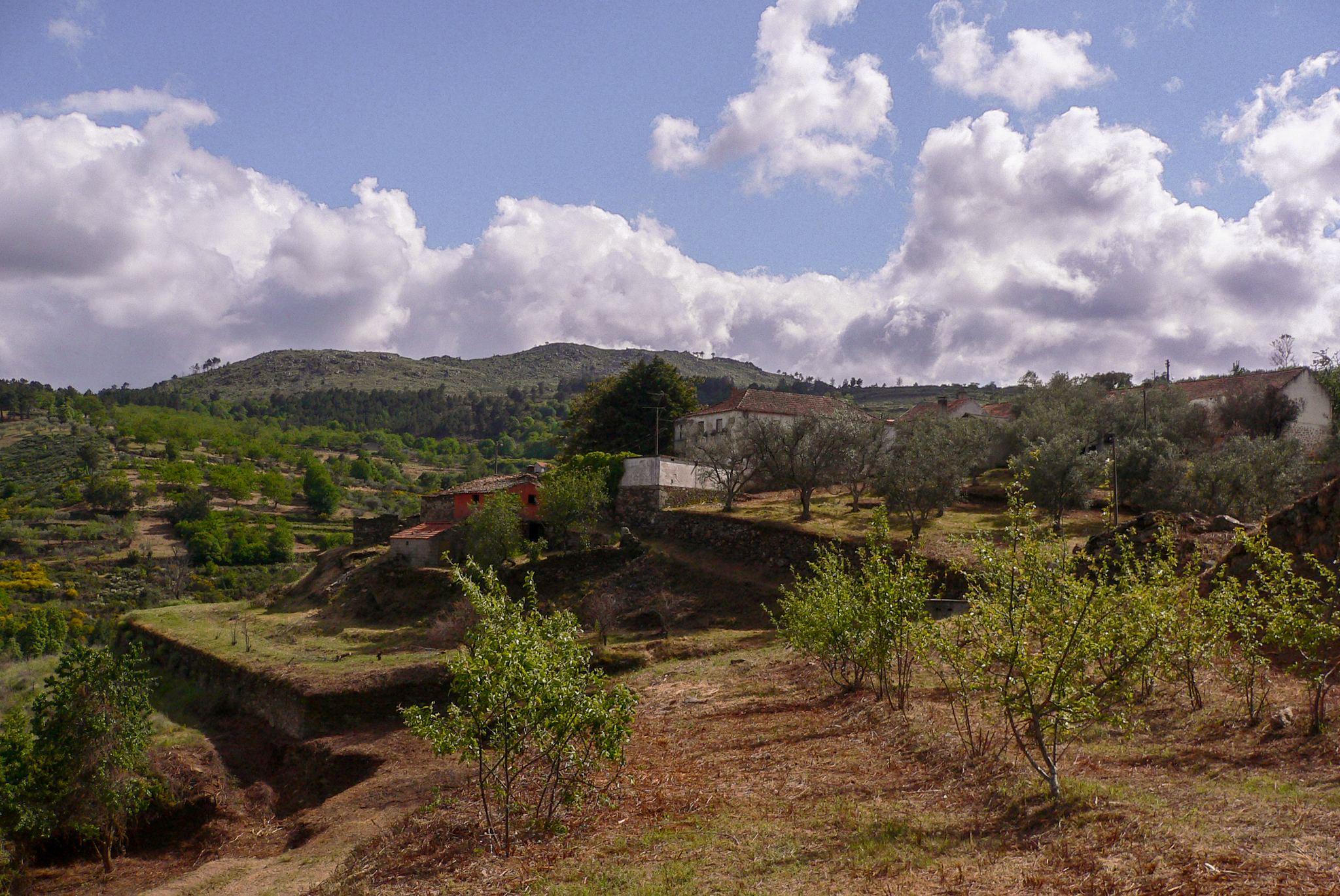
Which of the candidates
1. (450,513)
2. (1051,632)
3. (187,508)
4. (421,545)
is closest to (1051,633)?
(1051,632)

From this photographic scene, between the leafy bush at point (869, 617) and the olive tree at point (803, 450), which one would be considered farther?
the olive tree at point (803, 450)

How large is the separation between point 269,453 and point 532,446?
44.3 metres

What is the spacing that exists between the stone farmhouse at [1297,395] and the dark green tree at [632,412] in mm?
31463

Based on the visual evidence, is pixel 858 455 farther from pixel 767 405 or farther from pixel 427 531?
pixel 427 531

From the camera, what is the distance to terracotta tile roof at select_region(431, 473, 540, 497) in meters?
44.4

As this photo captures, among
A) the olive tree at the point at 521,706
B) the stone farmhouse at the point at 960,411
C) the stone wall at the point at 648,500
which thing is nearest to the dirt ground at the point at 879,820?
the olive tree at the point at 521,706

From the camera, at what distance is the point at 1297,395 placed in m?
44.2

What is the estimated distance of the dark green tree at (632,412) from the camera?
5425cm

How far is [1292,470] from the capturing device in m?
31.2

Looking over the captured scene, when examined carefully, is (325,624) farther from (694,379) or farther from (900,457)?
(694,379)

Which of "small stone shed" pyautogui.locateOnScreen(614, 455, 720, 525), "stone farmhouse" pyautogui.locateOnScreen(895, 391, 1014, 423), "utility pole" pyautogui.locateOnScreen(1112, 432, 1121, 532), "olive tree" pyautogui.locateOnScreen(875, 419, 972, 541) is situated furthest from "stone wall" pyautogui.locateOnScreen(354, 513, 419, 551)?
"utility pole" pyautogui.locateOnScreen(1112, 432, 1121, 532)

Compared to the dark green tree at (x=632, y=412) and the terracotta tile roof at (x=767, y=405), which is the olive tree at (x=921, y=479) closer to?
the terracotta tile roof at (x=767, y=405)

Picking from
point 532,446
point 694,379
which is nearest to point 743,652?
point 694,379

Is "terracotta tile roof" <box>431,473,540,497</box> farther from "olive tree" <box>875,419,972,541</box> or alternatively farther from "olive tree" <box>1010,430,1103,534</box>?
"olive tree" <box>1010,430,1103,534</box>
